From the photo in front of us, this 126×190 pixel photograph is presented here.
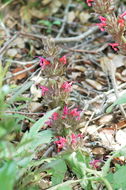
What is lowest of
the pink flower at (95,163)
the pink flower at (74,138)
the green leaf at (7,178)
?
the pink flower at (95,163)

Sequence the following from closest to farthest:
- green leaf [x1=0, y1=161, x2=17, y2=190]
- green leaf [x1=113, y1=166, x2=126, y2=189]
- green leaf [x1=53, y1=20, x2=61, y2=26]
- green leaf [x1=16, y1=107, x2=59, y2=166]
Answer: green leaf [x1=0, y1=161, x2=17, y2=190] → green leaf [x1=16, y1=107, x2=59, y2=166] → green leaf [x1=113, y1=166, x2=126, y2=189] → green leaf [x1=53, y1=20, x2=61, y2=26]

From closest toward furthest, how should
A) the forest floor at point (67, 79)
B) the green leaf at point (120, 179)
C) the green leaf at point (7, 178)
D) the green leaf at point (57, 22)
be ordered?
1. the green leaf at point (7, 178)
2. the green leaf at point (120, 179)
3. the forest floor at point (67, 79)
4. the green leaf at point (57, 22)

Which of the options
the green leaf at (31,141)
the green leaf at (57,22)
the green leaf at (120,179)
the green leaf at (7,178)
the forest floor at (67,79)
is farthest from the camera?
the green leaf at (57,22)

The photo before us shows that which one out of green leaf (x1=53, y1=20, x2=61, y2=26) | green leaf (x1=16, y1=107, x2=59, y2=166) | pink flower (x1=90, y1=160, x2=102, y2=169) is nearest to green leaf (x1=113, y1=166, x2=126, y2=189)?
pink flower (x1=90, y1=160, x2=102, y2=169)

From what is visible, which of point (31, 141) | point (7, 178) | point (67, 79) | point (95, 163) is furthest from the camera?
point (67, 79)

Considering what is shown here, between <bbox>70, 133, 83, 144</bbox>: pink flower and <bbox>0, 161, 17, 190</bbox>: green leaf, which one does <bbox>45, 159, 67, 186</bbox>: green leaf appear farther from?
<bbox>0, 161, 17, 190</bbox>: green leaf

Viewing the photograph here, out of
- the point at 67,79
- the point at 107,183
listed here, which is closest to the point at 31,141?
the point at 107,183

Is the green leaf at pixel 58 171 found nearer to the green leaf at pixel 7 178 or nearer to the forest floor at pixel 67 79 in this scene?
the forest floor at pixel 67 79

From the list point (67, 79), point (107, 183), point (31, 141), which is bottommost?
point (67, 79)

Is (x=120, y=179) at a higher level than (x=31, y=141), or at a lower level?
lower

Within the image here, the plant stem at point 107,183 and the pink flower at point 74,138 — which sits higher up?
the pink flower at point 74,138

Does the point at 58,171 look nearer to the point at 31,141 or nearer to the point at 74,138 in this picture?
the point at 74,138

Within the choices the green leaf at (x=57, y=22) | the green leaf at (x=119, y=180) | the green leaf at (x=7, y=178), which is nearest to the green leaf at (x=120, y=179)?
the green leaf at (x=119, y=180)

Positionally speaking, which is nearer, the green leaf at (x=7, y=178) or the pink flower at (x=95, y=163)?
the green leaf at (x=7, y=178)
